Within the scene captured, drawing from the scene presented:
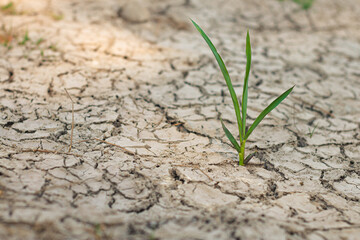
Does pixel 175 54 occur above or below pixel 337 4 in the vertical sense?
below

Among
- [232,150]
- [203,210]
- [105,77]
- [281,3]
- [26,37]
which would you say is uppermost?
[281,3]

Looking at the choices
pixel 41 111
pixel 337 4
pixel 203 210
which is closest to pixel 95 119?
pixel 41 111

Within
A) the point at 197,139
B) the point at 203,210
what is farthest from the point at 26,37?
the point at 203,210

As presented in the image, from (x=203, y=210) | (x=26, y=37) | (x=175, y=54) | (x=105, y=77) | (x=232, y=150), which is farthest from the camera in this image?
(x=175, y=54)

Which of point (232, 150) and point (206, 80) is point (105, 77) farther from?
point (232, 150)

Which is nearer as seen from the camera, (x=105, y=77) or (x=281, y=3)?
(x=105, y=77)

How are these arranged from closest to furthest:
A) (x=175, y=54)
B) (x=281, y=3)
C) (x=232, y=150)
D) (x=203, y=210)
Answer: (x=203, y=210) → (x=232, y=150) → (x=175, y=54) → (x=281, y=3)
